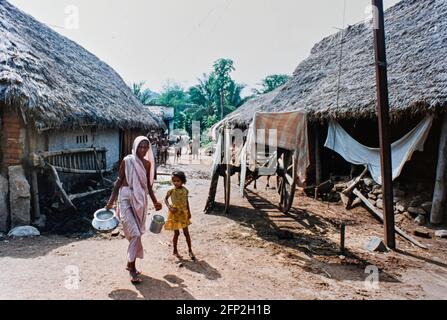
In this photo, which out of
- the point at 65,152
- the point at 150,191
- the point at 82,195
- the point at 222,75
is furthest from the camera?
the point at 222,75

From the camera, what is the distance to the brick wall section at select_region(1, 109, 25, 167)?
6098 mm

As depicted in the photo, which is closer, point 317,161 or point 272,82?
point 317,161

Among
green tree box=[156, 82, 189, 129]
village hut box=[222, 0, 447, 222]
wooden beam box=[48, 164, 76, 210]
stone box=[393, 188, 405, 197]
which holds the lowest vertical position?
stone box=[393, 188, 405, 197]

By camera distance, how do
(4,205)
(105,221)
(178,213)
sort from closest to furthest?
(105,221) → (178,213) → (4,205)

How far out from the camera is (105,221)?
12.4 feet

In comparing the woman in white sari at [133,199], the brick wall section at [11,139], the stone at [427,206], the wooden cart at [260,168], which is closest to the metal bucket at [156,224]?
the woman in white sari at [133,199]

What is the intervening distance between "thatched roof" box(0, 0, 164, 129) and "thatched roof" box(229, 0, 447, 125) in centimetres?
596

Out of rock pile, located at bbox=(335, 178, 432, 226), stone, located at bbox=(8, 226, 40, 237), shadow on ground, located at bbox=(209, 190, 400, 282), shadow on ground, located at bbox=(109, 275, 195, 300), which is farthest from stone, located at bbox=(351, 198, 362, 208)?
stone, located at bbox=(8, 226, 40, 237)

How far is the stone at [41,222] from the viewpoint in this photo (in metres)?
5.91

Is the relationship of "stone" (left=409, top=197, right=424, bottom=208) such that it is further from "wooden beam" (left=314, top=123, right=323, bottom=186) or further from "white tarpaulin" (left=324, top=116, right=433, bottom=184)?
"wooden beam" (left=314, top=123, right=323, bottom=186)

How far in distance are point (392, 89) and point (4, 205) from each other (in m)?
8.20

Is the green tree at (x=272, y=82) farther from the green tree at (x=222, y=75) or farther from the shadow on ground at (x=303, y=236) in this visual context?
the shadow on ground at (x=303, y=236)

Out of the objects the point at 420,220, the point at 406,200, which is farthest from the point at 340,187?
the point at 420,220

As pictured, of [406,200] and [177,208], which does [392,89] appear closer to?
[406,200]
